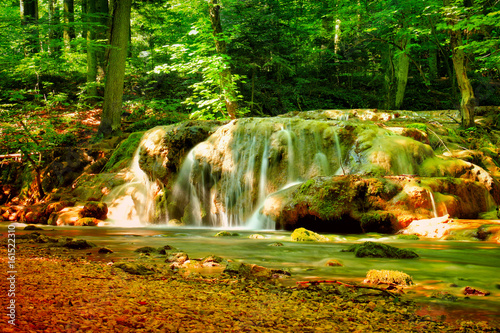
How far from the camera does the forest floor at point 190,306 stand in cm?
156

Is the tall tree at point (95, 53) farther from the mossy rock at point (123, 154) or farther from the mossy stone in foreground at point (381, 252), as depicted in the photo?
the mossy stone in foreground at point (381, 252)

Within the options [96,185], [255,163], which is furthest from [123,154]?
[255,163]

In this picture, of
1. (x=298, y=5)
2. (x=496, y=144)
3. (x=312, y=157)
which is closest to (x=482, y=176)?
(x=312, y=157)

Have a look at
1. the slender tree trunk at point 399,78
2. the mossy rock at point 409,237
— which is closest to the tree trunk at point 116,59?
the mossy rock at point 409,237

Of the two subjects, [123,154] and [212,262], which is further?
[123,154]

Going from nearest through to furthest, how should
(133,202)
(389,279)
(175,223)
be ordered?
1. (389,279)
2. (175,223)
3. (133,202)

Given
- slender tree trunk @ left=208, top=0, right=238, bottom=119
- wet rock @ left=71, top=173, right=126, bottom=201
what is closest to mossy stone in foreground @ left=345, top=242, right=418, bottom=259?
wet rock @ left=71, top=173, right=126, bottom=201

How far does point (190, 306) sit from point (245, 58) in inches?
596

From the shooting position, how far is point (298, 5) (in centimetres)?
2022

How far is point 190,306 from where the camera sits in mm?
1872

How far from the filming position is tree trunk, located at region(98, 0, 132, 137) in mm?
13586

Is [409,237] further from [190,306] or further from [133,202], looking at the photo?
[133,202]

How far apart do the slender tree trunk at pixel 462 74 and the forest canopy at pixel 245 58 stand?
0.12 ft

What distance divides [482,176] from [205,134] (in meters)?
7.32
